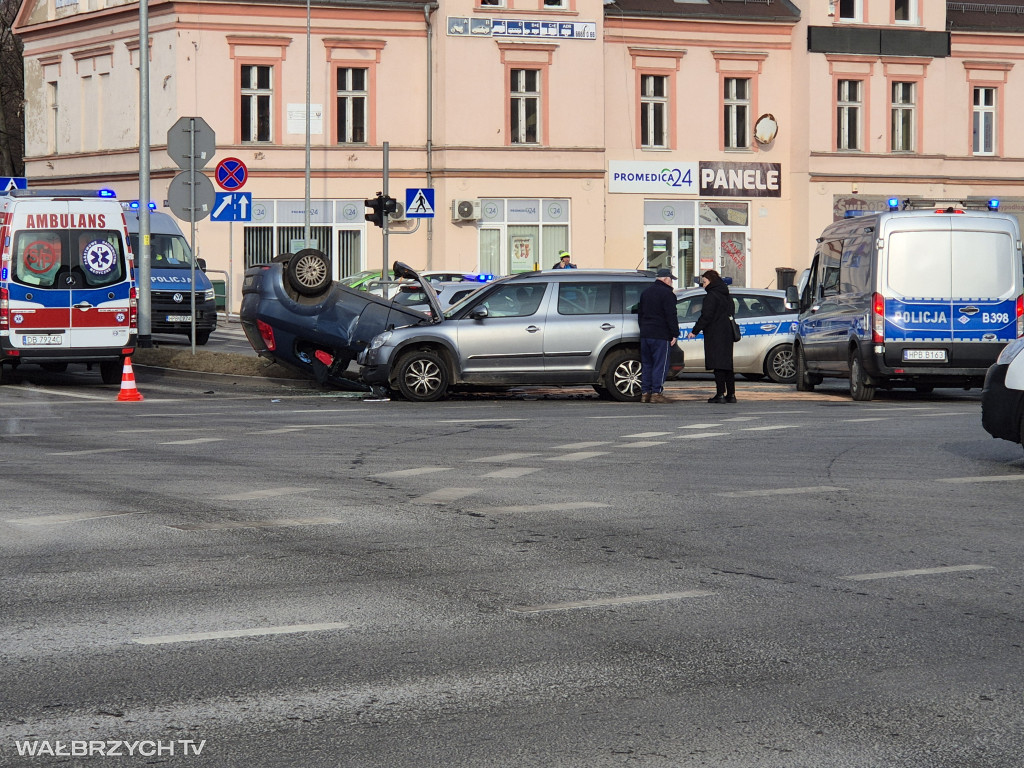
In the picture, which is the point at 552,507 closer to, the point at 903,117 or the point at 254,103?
the point at 254,103

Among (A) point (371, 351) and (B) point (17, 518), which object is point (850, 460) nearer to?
(B) point (17, 518)

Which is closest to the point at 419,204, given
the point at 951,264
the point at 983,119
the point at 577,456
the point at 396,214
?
the point at 396,214

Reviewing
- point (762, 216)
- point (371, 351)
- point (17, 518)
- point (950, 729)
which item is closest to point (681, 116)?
point (762, 216)

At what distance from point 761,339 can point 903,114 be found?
25.7 metres

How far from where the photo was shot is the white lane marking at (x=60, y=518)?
31.6ft

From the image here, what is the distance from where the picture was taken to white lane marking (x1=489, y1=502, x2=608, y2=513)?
33.7 feet

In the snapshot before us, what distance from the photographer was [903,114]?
48.3 m

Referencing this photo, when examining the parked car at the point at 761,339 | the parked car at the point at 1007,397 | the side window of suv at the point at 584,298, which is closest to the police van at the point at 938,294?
the side window of suv at the point at 584,298

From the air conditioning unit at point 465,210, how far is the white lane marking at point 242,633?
38.0 meters

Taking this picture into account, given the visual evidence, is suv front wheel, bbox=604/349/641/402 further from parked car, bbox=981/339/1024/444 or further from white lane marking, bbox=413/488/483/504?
white lane marking, bbox=413/488/483/504

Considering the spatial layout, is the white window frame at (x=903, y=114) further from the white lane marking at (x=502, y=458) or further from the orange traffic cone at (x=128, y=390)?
the white lane marking at (x=502, y=458)

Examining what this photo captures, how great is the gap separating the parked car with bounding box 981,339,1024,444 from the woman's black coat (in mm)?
7082

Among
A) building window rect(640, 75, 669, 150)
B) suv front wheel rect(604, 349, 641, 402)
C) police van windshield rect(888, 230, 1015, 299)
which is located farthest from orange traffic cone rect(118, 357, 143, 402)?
building window rect(640, 75, 669, 150)

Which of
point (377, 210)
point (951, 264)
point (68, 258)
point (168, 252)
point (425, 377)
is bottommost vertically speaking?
point (425, 377)
